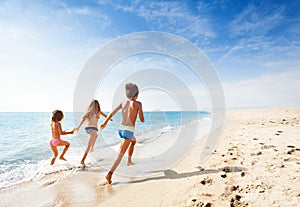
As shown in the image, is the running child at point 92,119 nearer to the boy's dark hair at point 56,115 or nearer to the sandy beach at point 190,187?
the boy's dark hair at point 56,115

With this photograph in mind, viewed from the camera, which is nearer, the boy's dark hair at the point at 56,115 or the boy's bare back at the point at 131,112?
the boy's bare back at the point at 131,112

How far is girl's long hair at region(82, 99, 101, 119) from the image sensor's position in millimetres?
5730

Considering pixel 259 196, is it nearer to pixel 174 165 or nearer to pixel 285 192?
pixel 285 192

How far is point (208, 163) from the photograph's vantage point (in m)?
4.93

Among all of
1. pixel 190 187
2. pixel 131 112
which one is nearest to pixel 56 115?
pixel 131 112

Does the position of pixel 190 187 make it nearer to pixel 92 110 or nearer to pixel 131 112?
pixel 131 112

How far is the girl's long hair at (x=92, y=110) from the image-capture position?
5.73 meters

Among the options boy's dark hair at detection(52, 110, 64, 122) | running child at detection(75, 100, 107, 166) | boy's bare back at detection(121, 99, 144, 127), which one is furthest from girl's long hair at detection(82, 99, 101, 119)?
boy's bare back at detection(121, 99, 144, 127)

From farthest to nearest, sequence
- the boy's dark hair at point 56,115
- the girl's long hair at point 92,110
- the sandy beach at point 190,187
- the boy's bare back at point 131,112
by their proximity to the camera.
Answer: the girl's long hair at point 92,110 → the boy's dark hair at point 56,115 → the boy's bare back at point 131,112 → the sandy beach at point 190,187

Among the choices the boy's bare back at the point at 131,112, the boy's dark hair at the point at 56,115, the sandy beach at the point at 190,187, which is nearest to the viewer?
the sandy beach at the point at 190,187

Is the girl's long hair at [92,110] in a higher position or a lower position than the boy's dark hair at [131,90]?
lower

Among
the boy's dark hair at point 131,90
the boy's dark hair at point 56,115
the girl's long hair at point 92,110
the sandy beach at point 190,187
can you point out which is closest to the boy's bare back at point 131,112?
the boy's dark hair at point 131,90

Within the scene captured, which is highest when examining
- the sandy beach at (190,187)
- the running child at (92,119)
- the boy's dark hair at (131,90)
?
the boy's dark hair at (131,90)

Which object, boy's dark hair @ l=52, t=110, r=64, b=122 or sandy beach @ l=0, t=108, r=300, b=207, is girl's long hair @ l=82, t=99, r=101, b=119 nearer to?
boy's dark hair @ l=52, t=110, r=64, b=122
